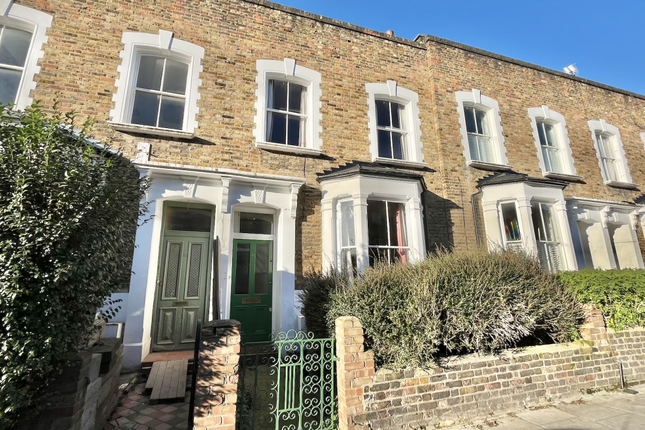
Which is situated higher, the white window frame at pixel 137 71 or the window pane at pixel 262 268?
the white window frame at pixel 137 71

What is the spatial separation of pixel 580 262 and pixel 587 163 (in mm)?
3581

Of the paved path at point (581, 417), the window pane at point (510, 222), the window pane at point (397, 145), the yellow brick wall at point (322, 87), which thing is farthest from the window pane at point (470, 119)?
the paved path at point (581, 417)

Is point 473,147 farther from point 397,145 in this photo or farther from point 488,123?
point 397,145

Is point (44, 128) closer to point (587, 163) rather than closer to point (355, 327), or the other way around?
point (355, 327)

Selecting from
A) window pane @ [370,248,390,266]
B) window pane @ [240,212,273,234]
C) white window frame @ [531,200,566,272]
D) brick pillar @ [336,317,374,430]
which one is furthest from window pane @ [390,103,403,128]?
brick pillar @ [336,317,374,430]

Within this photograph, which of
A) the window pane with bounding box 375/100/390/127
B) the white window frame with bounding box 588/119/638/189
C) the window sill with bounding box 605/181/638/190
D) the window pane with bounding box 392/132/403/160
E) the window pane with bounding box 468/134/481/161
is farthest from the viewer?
the white window frame with bounding box 588/119/638/189

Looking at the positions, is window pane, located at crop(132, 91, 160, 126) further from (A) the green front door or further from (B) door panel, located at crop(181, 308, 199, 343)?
(B) door panel, located at crop(181, 308, 199, 343)

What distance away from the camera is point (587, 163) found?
33.6ft

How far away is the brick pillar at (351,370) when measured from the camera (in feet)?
10.7

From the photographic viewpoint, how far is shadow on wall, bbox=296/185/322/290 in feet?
21.9

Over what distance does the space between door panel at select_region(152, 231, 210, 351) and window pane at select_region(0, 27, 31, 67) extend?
458 centimetres

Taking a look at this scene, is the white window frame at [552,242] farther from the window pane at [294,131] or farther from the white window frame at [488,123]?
the window pane at [294,131]

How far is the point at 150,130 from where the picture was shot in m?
6.27

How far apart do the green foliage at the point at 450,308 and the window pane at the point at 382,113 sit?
4.86 meters
